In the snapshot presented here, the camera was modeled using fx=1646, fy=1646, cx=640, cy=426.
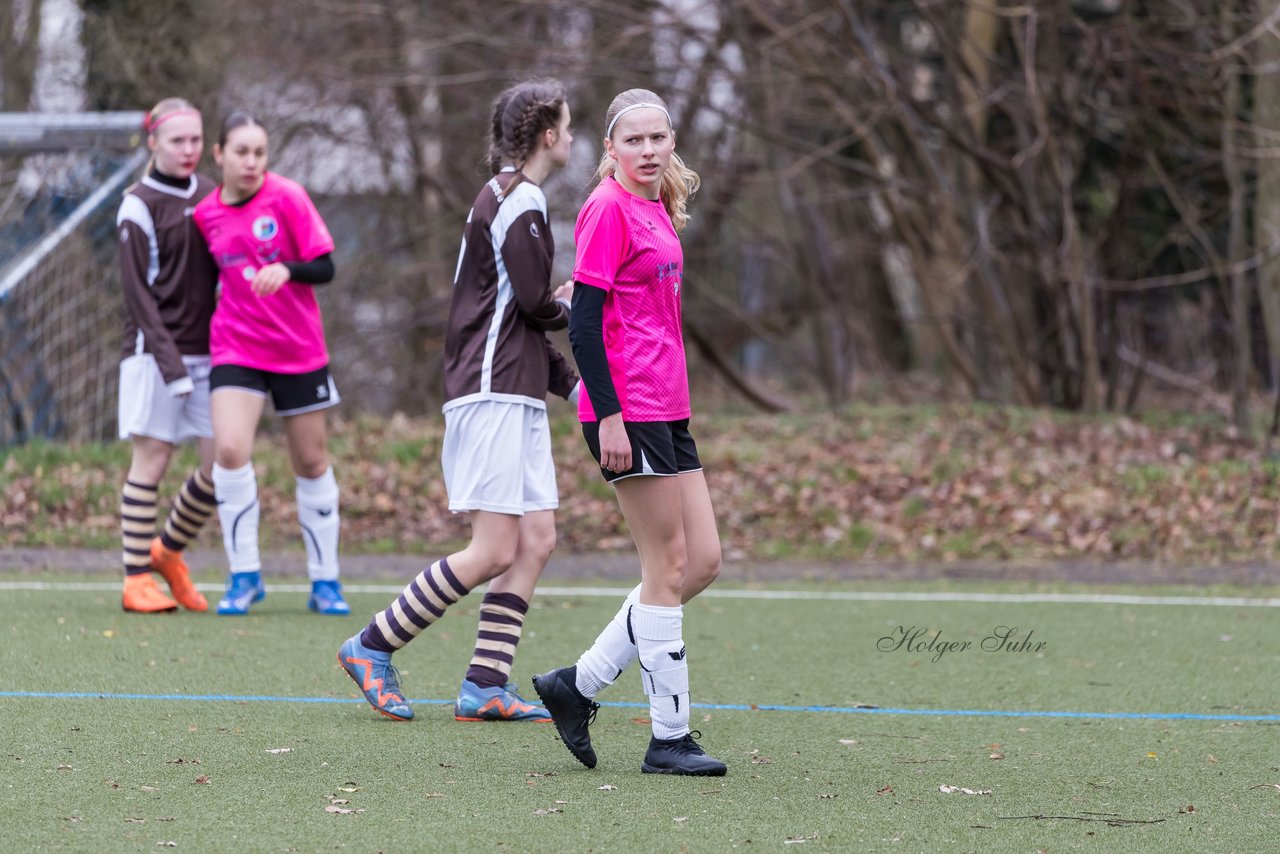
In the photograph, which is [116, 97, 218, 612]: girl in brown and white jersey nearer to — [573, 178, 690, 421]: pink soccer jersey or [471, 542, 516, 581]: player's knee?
[471, 542, 516, 581]: player's knee

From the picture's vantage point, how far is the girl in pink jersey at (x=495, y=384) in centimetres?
500

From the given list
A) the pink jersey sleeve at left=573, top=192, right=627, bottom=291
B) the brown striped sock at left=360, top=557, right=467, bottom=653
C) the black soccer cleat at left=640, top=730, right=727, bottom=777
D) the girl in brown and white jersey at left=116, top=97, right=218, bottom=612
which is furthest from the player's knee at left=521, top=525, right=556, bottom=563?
the girl in brown and white jersey at left=116, top=97, right=218, bottom=612

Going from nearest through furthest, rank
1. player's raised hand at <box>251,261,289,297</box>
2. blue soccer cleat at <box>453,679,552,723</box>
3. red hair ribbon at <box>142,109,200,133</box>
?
blue soccer cleat at <box>453,679,552,723</box>, player's raised hand at <box>251,261,289,297</box>, red hair ribbon at <box>142,109,200,133</box>

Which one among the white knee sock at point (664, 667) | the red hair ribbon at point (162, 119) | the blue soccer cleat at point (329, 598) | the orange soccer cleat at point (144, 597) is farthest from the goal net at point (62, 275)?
the white knee sock at point (664, 667)

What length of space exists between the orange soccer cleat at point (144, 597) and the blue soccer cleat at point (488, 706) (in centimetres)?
253

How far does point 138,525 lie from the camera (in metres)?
7.27

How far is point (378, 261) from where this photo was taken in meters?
15.5

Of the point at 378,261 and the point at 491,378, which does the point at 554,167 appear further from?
the point at 378,261

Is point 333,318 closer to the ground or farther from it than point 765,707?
farther from it

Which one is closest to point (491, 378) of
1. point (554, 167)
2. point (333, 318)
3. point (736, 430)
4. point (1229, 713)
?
point (554, 167)

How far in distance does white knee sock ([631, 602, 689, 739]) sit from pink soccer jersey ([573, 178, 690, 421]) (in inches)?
21.8

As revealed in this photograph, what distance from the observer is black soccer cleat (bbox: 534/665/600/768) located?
4516 millimetres

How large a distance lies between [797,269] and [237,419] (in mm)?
10717

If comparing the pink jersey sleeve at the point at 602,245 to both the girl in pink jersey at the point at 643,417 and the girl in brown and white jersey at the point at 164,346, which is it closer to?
the girl in pink jersey at the point at 643,417
